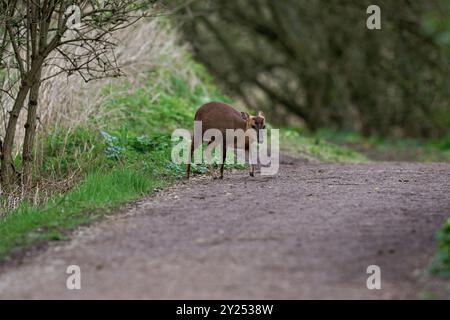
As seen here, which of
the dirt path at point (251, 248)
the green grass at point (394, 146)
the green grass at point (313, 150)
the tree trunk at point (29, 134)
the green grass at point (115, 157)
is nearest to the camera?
the dirt path at point (251, 248)

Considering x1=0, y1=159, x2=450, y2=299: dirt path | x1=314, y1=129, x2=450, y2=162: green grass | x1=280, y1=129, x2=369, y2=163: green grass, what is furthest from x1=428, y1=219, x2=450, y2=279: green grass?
x1=314, y1=129, x2=450, y2=162: green grass

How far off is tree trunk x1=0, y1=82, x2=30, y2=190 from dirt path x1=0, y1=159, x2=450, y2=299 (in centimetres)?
205

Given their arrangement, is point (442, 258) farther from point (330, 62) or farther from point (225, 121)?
point (330, 62)

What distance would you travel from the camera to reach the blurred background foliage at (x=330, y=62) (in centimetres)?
2436

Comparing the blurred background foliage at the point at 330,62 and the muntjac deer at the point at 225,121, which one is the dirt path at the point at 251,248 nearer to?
the muntjac deer at the point at 225,121

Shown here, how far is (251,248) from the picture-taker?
7211 millimetres

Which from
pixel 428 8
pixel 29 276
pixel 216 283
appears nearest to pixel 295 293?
pixel 216 283

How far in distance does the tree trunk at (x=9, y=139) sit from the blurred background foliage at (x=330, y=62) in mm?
12673

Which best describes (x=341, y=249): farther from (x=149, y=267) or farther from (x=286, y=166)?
(x=286, y=166)

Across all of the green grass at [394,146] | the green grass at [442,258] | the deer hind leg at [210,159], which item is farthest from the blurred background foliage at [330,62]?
the green grass at [442,258]

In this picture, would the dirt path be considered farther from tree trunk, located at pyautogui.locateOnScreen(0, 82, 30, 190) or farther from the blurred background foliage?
the blurred background foliage

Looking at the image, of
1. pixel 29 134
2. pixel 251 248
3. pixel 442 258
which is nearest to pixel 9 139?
pixel 29 134

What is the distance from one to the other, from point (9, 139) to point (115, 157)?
1645 mm

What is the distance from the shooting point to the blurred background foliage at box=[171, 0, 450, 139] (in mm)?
24359
